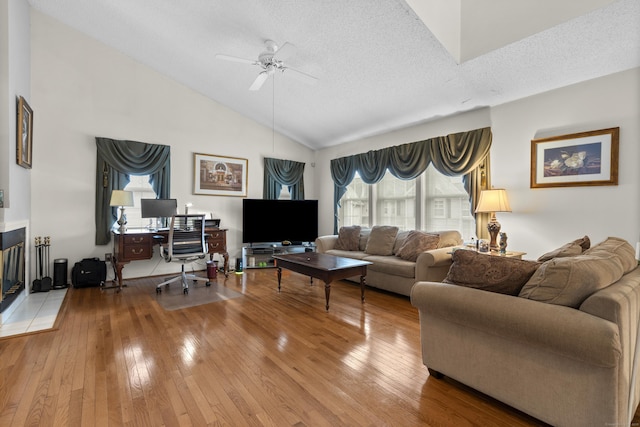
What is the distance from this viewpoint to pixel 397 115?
466 cm

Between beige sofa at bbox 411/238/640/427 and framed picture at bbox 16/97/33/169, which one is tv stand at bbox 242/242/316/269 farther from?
beige sofa at bbox 411/238/640/427

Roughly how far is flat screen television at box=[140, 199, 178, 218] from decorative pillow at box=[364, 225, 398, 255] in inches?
119

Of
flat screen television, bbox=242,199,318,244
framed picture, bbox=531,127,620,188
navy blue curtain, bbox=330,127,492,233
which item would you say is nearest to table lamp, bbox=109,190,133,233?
flat screen television, bbox=242,199,318,244

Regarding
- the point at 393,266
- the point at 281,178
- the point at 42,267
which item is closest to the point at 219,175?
the point at 281,178

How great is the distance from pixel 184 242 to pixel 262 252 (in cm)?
183

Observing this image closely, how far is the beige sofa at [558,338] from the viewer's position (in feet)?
4.44

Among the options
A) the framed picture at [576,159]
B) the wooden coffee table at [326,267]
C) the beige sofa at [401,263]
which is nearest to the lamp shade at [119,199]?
the wooden coffee table at [326,267]

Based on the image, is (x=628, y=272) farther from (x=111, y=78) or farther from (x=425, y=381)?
(x=111, y=78)

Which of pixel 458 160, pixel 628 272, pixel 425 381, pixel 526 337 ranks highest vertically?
pixel 458 160

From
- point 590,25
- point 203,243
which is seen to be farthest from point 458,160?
point 203,243

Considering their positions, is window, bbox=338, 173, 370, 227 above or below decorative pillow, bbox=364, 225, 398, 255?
above

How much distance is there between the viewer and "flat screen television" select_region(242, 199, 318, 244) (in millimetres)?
5585

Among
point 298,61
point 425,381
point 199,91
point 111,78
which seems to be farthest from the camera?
point 199,91

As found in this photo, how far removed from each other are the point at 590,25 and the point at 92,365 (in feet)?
15.1
